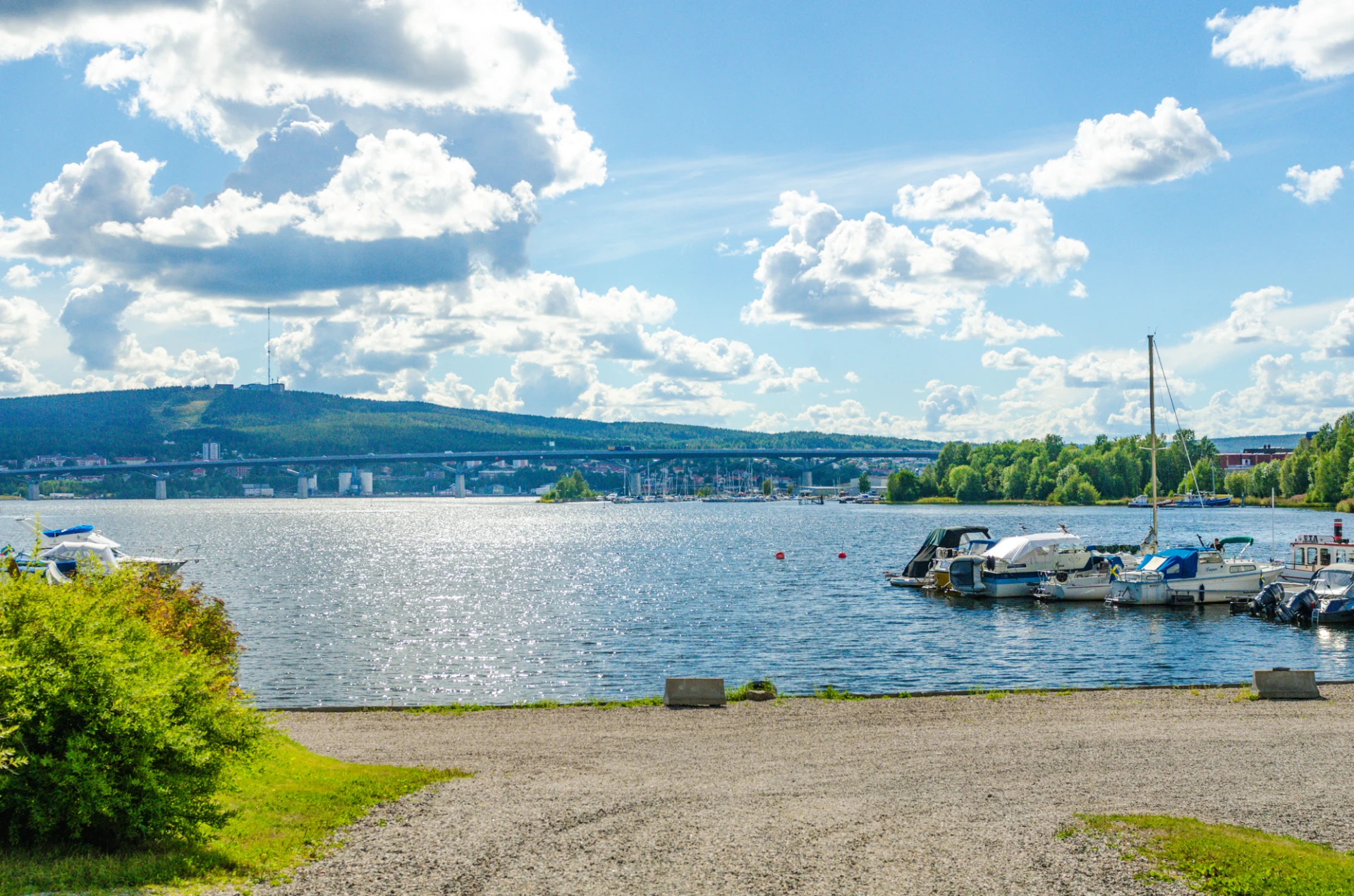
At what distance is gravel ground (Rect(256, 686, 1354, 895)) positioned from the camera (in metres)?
12.1

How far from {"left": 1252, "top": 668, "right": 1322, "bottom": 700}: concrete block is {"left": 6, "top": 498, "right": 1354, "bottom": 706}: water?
9125mm

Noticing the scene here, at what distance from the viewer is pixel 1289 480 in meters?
181

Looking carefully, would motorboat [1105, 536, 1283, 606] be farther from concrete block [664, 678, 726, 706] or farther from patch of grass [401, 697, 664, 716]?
concrete block [664, 678, 726, 706]

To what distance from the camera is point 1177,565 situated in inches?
2271

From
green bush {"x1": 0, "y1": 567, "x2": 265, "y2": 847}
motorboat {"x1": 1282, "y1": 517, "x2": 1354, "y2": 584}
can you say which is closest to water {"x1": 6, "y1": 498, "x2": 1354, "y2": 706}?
motorboat {"x1": 1282, "y1": 517, "x2": 1354, "y2": 584}

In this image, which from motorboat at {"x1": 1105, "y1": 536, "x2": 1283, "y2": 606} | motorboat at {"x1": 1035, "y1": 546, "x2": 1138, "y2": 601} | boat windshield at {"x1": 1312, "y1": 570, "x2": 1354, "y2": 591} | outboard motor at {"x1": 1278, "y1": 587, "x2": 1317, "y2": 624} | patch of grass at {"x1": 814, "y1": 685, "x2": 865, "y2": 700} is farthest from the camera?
motorboat at {"x1": 1035, "y1": 546, "x2": 1138, "y2": 601}

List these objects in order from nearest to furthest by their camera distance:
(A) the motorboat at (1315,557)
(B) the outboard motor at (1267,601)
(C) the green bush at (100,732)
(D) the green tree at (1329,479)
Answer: (C) the green bush at (100,732)
(B) the outboard motor at (1267,601)
(A) the motorboat at (1315,557)
(D) the green tree at (1329,479)

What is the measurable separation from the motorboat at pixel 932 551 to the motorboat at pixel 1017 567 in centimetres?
344

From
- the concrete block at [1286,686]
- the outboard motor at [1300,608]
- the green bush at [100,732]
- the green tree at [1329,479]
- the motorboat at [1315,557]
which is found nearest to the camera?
the green bush at [100,732]

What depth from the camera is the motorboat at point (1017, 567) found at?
6322 cm

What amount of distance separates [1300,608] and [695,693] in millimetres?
35548

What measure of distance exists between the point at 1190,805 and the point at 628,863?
318 inches

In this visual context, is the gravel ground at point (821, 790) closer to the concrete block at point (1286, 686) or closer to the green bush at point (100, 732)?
the concrete block at point (1286, 686)

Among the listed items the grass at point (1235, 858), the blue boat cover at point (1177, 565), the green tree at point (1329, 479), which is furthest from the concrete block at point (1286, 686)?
the green tree at point (1329, 479)
